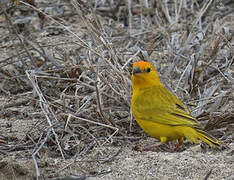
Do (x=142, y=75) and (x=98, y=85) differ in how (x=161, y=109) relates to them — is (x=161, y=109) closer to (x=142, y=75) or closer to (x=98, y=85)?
(x=142, y=75)

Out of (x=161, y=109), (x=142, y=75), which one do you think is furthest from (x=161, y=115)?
(x=142, y=75)

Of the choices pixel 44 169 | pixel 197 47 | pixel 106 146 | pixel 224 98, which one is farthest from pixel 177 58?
pixel 44 169

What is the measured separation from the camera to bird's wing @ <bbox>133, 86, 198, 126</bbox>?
3597 mm

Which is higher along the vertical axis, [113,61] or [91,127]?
[113,61]

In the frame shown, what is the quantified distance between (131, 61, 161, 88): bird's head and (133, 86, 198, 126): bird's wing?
3.4 inches

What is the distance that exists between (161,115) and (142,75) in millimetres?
449

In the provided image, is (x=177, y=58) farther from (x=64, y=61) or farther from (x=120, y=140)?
(x=120, y=140)

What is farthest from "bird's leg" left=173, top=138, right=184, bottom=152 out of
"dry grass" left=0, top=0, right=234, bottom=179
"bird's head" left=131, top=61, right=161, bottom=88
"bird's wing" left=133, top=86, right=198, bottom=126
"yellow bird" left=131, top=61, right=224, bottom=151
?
"bird's head" left=131, top=61, right=161, bottom=88

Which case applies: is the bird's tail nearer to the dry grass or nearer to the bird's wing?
the bird's wing

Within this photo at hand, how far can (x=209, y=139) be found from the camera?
342cm

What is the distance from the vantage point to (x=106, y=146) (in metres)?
3.69

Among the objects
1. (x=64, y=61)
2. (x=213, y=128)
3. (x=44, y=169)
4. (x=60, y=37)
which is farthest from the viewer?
(x=60, y=37)

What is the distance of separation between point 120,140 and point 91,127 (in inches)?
11.2

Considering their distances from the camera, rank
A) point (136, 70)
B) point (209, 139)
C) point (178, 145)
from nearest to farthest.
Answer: point (209, 139) < point (178, 145) < point (136, 70)
